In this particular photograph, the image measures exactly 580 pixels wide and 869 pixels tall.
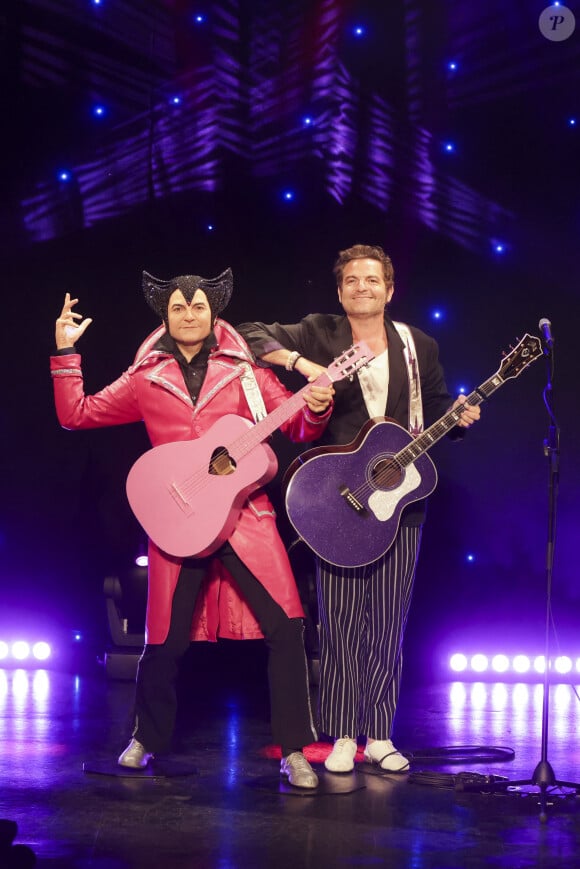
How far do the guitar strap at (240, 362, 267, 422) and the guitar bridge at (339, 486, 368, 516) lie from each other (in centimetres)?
42

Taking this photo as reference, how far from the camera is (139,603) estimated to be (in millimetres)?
Result: 5906

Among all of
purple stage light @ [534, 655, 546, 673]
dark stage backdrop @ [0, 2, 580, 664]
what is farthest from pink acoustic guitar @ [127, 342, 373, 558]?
purple stage light @ [534, 655, 546, 673]

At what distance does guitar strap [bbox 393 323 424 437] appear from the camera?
14.9 feet

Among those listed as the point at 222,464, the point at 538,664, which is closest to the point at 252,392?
the point at 222,464

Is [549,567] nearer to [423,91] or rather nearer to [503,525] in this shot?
[503,525]

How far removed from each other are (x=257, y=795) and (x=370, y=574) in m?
0.99

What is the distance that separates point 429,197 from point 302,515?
2.55 m

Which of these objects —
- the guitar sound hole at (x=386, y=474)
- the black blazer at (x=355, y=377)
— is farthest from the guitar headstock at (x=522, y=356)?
the guitar sound hole at (x=386, y=474)

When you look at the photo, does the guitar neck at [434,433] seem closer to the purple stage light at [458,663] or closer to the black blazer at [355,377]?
the black blazer at [355,377]

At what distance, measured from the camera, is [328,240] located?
20.4 ft

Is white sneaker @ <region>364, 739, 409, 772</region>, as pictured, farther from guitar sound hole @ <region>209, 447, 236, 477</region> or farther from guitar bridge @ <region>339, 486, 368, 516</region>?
guitar sound hole @ <region>209, 447, 236, 477</region>

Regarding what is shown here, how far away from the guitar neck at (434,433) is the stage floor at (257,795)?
3.92 feet

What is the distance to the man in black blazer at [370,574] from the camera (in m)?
4.44

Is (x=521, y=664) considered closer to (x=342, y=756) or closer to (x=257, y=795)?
(x=342, y=756)
